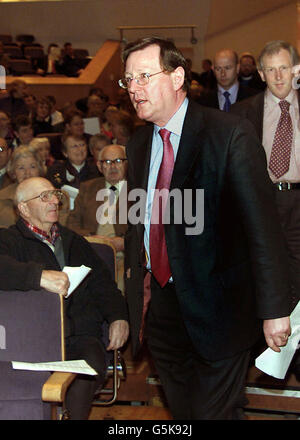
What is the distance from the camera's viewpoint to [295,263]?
3.05 meters

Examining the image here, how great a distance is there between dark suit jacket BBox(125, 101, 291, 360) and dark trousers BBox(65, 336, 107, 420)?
90 cm

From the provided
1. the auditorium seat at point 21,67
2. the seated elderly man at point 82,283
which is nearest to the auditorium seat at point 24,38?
the auditorium seat at point 21,67

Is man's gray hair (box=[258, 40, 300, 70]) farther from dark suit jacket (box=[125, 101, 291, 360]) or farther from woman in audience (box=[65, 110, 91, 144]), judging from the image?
woman in audience (box=[65, 110, 91, 144])

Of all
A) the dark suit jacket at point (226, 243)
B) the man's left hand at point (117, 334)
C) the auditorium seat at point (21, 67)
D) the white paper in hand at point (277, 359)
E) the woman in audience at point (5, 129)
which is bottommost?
the man's left hand at point (117, 334)

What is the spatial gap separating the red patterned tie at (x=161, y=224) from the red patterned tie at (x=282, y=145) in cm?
120

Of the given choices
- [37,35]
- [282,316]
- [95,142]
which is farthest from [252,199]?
[37,35]

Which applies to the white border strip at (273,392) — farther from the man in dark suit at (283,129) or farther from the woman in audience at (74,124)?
the woman in audience at (74,124)

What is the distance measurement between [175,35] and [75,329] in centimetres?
1133

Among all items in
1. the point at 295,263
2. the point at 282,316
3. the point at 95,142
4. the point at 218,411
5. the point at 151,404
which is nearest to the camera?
the point at 282,316

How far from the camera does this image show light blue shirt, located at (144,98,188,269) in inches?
74.7

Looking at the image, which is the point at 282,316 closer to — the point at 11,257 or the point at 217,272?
the point at 217,272

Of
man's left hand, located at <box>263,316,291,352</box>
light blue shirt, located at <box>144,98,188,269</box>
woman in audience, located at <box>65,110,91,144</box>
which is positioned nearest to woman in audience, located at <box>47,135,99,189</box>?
woman in audience, located at <box>65,110,91,144</box>

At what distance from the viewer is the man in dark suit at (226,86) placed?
14.4 feet

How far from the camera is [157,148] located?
1.99 metres
